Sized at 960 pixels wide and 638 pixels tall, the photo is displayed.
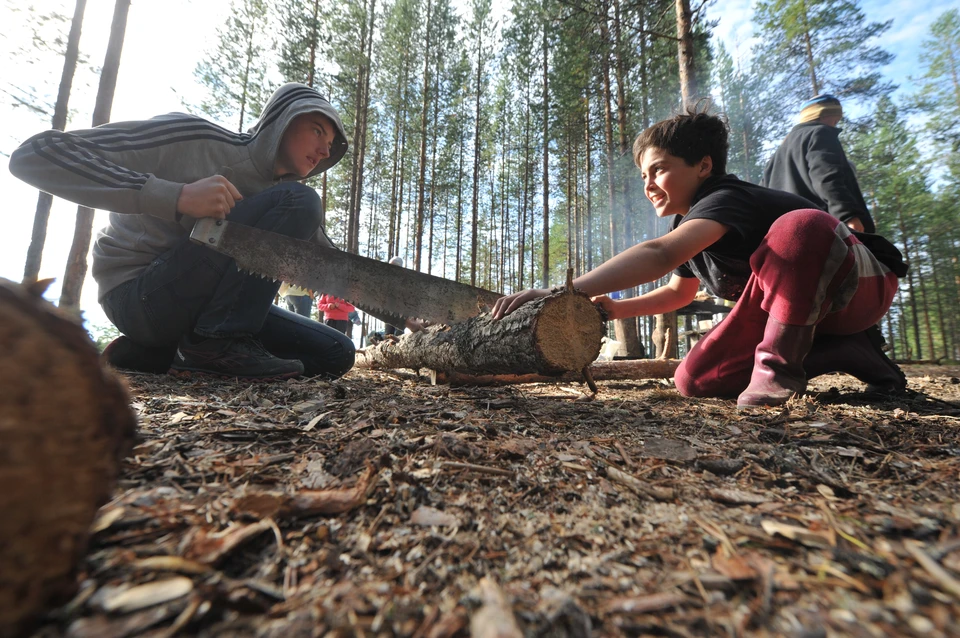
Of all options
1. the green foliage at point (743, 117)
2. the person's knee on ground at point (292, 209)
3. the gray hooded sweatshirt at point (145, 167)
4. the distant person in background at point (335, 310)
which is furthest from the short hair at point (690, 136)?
the green foliage at point (743, 117)

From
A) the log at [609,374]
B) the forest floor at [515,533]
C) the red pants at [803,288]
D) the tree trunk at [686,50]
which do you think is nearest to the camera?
the forest floor at [515,533]

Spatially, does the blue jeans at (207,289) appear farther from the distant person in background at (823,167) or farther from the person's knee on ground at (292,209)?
the distant person in background at (823,167)

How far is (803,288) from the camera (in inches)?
82.8

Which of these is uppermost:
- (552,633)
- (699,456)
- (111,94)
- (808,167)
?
(111,94)

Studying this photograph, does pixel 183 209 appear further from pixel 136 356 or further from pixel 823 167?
pixel 823 167

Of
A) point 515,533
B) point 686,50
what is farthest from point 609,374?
point 686,50

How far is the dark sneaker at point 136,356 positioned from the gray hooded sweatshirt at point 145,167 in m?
0.39

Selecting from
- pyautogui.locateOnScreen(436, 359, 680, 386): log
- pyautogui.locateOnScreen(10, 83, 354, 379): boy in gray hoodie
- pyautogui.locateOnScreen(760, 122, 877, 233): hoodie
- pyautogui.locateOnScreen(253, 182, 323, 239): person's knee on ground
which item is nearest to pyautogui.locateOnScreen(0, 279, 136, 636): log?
pyautogui.locateOnScreen(10, 83, 354, 379): boy in gray hoodie

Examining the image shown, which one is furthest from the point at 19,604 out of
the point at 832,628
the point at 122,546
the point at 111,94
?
the point at 111,94

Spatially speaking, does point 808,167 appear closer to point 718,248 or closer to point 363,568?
point 718,248

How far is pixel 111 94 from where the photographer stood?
21.6 ft

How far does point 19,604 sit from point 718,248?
298 cm

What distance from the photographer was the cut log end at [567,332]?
2.12 metres

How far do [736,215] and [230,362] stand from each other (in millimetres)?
3238
